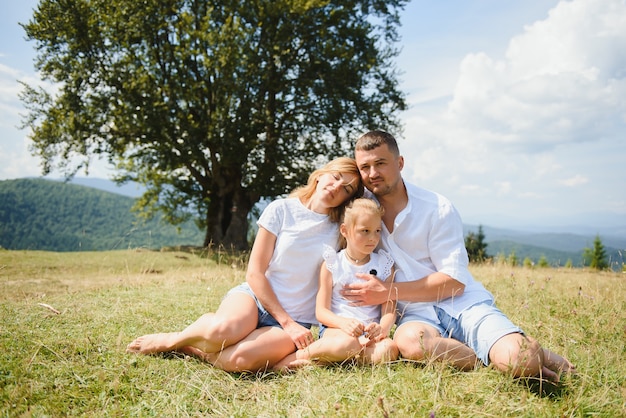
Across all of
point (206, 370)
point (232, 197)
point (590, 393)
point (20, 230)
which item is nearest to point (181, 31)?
point (232, 197)

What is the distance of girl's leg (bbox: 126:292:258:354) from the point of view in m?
3.74

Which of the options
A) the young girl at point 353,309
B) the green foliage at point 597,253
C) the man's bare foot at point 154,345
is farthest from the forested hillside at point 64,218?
the young girl at point 353,309

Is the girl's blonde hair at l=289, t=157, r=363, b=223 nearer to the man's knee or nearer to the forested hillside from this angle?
the man's knee

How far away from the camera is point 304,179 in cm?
1894

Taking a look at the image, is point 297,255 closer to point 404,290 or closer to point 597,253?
point 404,290

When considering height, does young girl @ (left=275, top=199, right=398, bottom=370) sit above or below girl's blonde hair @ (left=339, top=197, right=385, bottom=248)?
below

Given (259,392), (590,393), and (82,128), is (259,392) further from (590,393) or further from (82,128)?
(82,128)

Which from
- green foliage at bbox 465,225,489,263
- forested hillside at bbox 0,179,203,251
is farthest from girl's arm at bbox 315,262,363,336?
forested hillside at bbox 0,179,203,251

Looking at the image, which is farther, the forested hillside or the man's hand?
the forested hillside

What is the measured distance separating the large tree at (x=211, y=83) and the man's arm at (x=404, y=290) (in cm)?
1381

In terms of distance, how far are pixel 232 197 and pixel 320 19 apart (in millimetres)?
8870

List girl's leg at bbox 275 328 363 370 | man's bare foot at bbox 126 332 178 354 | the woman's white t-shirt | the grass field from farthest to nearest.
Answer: the woman's white t-shirt, man's bare foot at bbox 126 332 178 354, girl's leg at bbox 275 328 363 370, the grass field

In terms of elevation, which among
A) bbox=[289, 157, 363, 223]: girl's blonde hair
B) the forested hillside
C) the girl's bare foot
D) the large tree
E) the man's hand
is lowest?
the forested hillside

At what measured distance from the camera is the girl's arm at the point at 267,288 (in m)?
3.83
